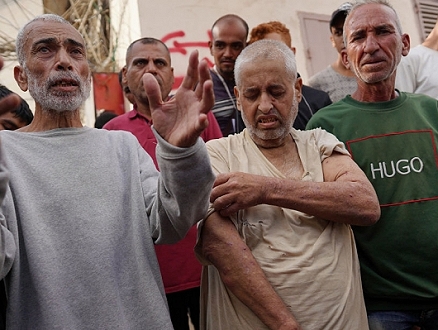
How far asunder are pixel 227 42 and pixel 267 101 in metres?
1.65

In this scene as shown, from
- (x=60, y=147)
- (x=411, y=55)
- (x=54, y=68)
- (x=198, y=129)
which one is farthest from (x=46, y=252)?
(x=411, y=55)

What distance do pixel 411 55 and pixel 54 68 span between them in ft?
7.96

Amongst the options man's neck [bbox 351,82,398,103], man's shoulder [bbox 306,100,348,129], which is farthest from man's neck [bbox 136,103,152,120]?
man's neck [bbox 351,82,398,103]

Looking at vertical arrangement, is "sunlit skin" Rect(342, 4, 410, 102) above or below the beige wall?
below

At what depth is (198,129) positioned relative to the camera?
1675 millimetres

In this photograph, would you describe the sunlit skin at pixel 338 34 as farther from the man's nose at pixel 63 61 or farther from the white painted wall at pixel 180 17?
the man's nose at pixel 63 61

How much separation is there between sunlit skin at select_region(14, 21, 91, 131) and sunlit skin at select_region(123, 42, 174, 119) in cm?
112

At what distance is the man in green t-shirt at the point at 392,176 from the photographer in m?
2.29

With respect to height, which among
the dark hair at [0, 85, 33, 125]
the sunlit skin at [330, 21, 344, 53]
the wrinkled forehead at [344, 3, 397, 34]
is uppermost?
the sunlit skin at [330, 21, 344, 53]

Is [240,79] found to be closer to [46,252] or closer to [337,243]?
[337,243]

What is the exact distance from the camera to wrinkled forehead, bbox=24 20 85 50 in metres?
2.17

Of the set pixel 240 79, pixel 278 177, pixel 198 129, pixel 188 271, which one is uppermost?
pixel 240 79

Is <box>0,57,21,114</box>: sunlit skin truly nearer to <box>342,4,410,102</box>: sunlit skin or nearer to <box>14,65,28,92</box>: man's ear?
<box>14,65,28,92</box>: man's ear

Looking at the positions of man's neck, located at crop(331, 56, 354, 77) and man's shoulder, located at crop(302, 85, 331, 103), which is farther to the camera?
man's neck, located at crop(331, 56, 354, 77)
